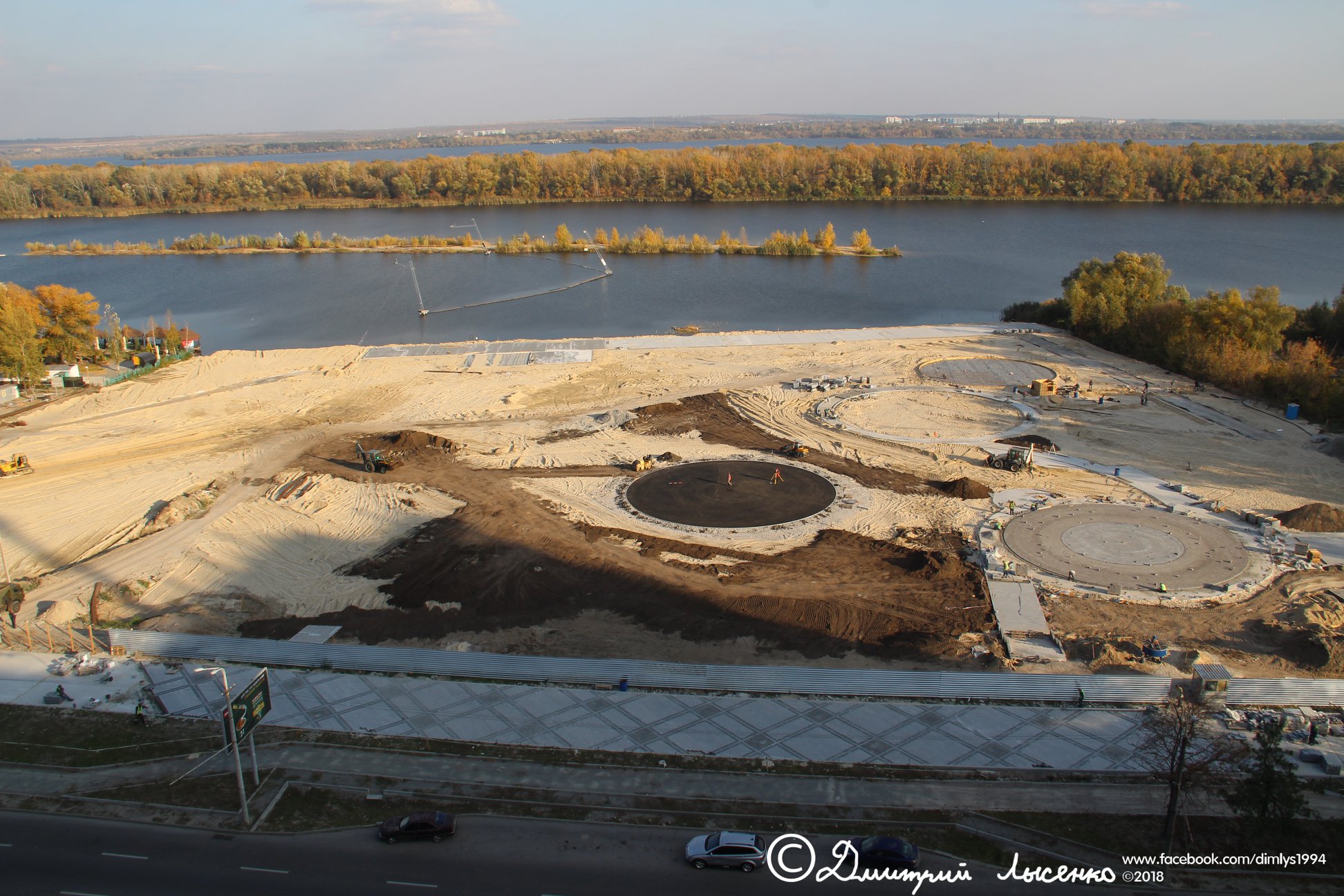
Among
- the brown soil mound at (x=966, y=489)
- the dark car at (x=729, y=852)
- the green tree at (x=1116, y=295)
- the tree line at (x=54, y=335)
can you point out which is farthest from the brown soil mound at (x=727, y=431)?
the tree line at (x=54, y=335)

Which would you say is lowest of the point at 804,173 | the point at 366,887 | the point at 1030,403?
the point at 366,887

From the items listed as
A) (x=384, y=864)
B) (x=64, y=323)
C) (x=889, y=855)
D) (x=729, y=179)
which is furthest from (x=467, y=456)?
(x=729, y=179)

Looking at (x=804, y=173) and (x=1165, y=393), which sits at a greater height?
(x=804, y=173)

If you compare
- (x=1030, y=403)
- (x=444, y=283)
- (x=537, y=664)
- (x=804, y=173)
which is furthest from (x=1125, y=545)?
(x=804, y=173)

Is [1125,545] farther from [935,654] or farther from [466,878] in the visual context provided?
[466,878]

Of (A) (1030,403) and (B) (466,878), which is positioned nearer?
(B) (466,878)

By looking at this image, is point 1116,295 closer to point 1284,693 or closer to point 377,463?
point 1284,693
